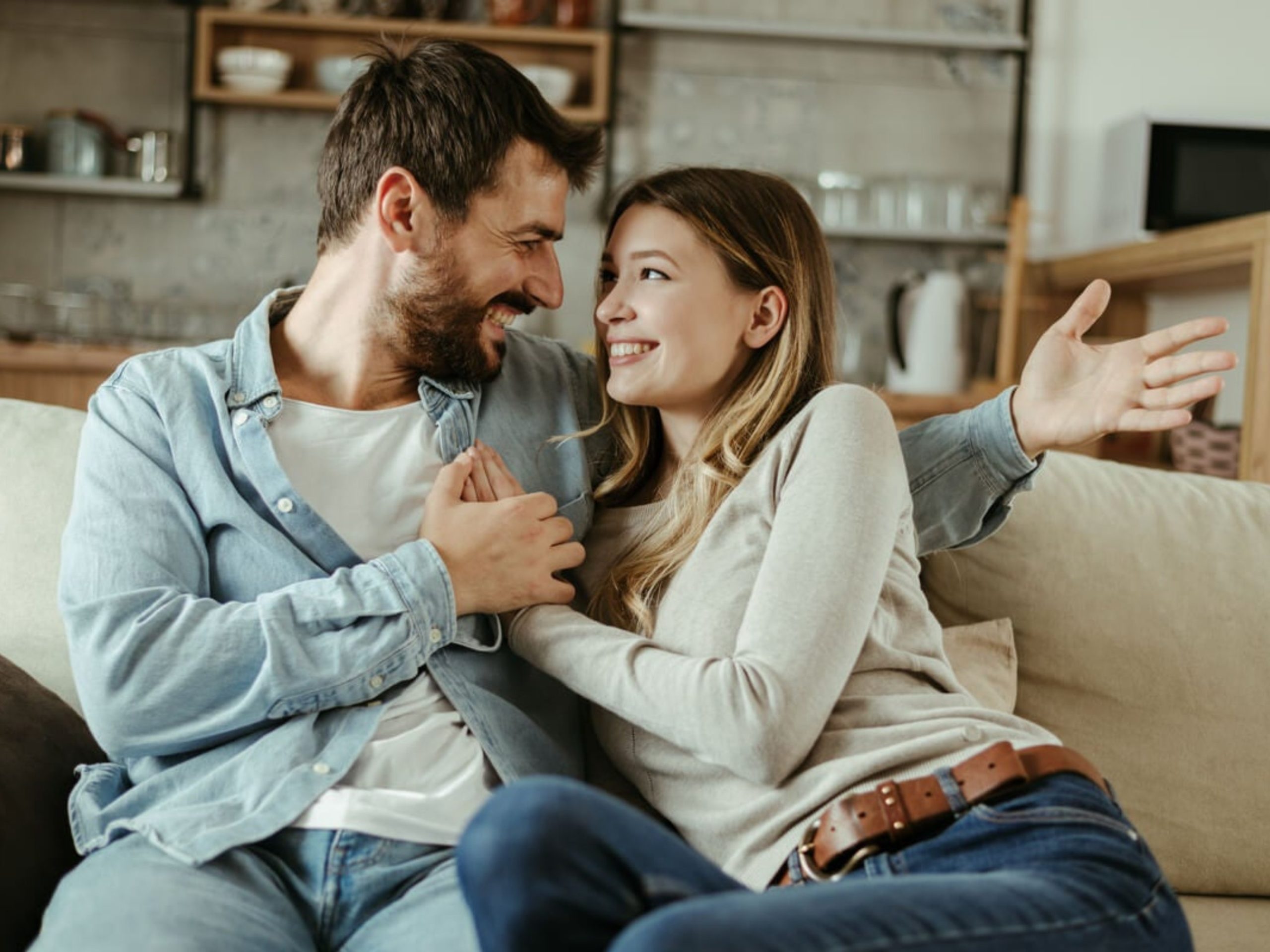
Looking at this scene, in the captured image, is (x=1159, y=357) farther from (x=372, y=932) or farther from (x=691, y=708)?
(x=372, y=932)

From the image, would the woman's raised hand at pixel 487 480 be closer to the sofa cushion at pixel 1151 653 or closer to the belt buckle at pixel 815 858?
the belt buckle at pixel 815 858

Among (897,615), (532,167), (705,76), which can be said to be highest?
(705,76)

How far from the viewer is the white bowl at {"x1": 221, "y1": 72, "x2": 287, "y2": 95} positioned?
13.5 feet

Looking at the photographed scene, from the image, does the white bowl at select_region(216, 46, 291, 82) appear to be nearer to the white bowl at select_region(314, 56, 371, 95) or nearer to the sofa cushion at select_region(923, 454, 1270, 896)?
the white bowl at select_region(314, 56, 371, 95)

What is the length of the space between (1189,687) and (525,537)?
87cm

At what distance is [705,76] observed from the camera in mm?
4469

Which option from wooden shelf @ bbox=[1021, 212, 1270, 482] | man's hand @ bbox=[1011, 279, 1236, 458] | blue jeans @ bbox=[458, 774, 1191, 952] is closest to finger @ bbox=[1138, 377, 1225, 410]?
man's hand @ bbox=[1011, 279, 1236, 458]

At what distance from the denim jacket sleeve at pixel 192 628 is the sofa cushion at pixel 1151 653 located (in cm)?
74

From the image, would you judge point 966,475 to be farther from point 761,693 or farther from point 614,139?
point 614,139

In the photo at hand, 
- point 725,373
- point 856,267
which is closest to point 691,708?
point 725,373

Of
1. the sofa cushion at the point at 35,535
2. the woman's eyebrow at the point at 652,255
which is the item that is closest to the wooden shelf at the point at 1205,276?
the woman's eyebrow at the point at 652,255

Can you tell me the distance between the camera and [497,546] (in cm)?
137

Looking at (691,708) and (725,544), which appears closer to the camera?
(691,708)

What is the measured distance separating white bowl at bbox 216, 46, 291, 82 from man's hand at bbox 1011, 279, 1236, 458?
3.18 metres
